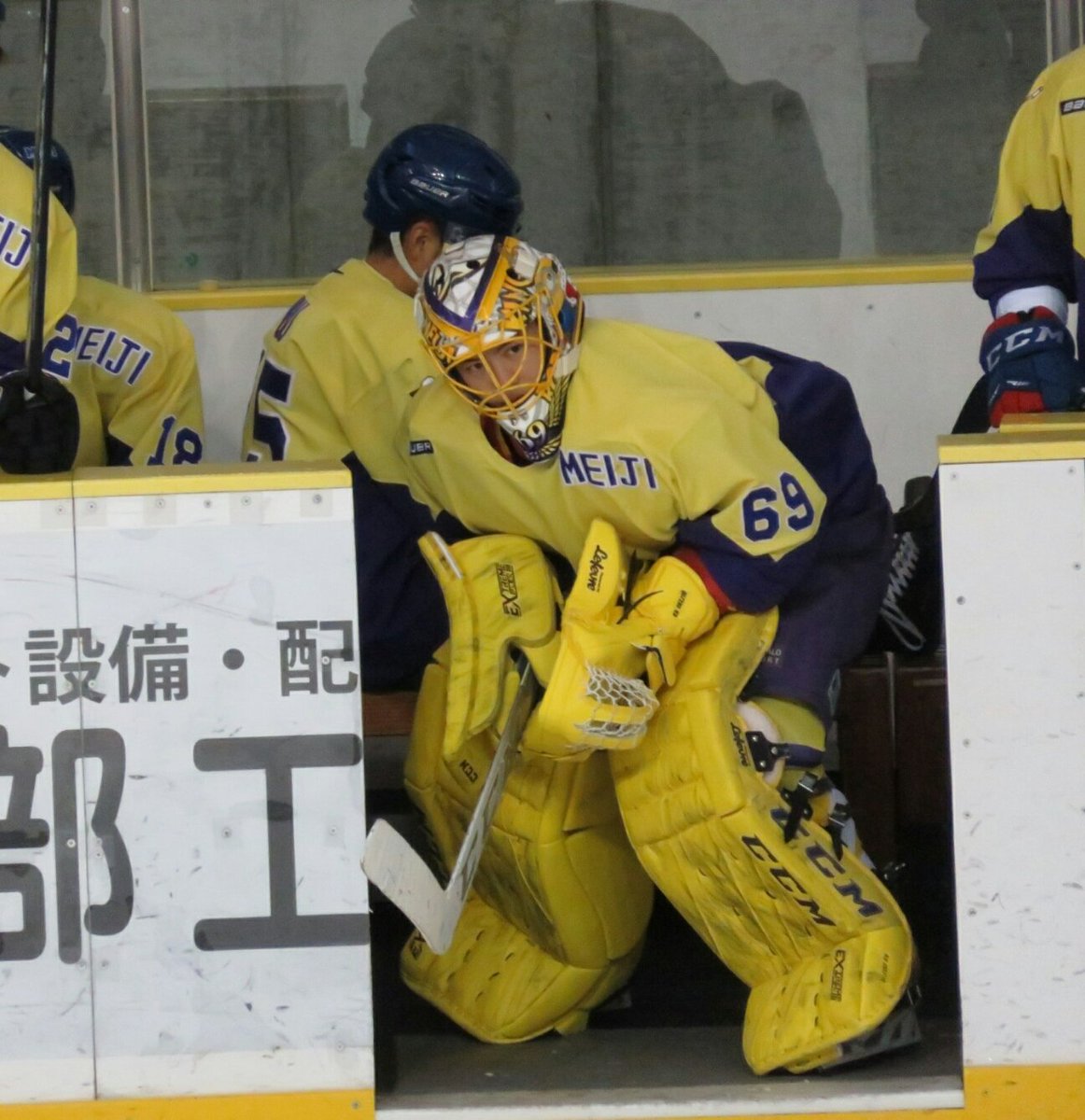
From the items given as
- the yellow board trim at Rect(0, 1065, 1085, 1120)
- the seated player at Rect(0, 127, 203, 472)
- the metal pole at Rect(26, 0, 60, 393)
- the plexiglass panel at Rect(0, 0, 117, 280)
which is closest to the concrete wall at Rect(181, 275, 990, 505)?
Result: the plexiglass panel at Rect(0, 0, 117, 280)

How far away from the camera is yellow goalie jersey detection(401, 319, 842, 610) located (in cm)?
245

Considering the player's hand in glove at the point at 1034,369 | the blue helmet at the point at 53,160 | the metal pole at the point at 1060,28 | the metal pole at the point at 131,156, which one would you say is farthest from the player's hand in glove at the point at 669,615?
the metal pole at the point at 1060,28

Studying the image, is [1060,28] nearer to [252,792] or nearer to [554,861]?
[554,861]

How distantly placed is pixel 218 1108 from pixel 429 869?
1.31 ft

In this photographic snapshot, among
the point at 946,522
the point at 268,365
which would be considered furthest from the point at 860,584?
the point at 268,365

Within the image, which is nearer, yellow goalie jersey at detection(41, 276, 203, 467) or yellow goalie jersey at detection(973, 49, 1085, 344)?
yellow goalie jersey at detection(973, 49, 1085, 344)

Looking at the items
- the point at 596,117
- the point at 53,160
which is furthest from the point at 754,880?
the point at 596,117

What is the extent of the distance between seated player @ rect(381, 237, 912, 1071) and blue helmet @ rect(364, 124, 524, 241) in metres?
0.71

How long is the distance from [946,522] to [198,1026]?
1.07 m

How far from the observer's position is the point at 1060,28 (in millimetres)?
4031

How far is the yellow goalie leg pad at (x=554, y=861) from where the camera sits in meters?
2.62

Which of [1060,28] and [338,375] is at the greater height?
[1060,28]

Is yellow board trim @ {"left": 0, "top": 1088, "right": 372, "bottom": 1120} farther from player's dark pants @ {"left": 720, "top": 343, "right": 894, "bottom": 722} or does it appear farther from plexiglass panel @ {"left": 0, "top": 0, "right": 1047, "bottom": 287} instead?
plexiglass panel @ {"left": 0, "top": 0, "right": 1047, "bottom": 287}

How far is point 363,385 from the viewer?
320cm
